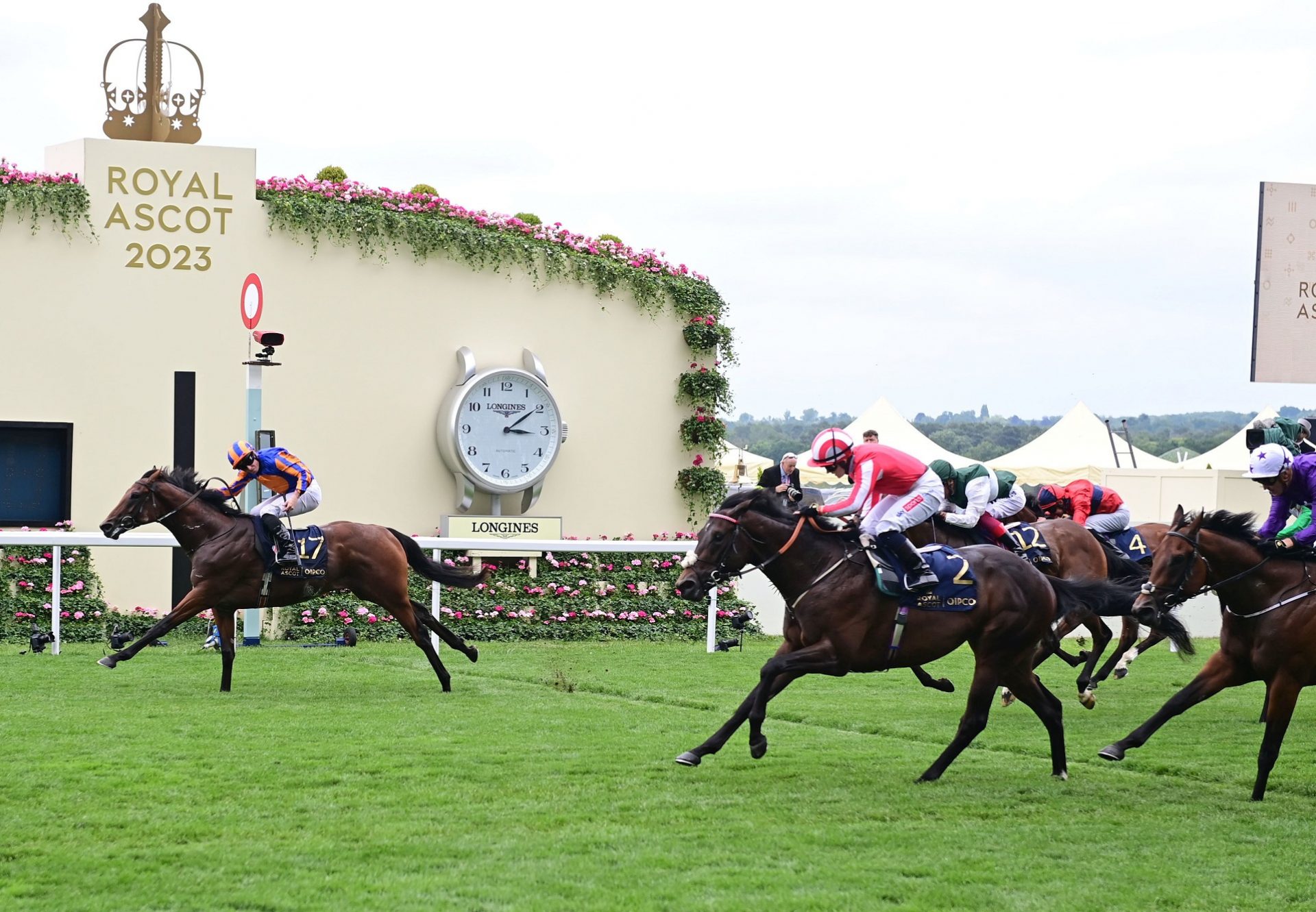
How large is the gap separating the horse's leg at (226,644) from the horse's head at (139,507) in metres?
0.81

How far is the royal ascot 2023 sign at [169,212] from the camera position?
1277 cm

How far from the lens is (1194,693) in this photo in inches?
268

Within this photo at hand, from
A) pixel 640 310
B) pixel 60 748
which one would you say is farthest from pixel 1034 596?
pixel 640 310

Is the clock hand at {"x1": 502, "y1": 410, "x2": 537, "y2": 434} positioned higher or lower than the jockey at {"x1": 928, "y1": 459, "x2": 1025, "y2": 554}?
higher

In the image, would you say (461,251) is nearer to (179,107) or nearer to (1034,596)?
(179,107)

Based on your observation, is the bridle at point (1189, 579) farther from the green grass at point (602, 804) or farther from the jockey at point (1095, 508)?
the jockey at point (1095, 508)

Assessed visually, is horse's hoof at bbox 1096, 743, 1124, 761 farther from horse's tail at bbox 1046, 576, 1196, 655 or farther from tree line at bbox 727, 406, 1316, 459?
tree line at bbox 727, 406, 1316, 459

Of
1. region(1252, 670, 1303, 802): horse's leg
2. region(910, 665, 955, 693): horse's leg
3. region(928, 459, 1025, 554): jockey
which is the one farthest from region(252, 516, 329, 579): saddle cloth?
region(1252, 670, 1303, 802): horse's leg

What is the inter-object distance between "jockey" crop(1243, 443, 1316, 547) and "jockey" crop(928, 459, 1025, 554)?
243 centimetres

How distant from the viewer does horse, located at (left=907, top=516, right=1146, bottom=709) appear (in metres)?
9.68

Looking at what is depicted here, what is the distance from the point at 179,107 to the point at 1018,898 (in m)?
11.2

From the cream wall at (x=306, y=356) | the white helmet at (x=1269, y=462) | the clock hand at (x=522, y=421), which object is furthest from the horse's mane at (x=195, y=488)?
the white helmet at (x=1269, y=462)

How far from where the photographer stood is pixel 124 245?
42.0 feet

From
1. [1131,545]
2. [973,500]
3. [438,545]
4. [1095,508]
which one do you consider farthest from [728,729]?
[438,545]
